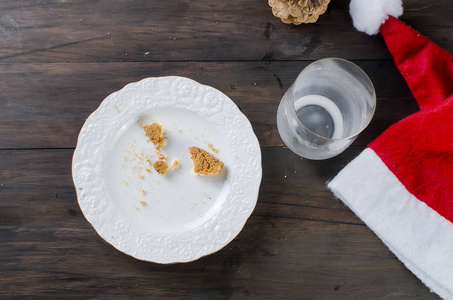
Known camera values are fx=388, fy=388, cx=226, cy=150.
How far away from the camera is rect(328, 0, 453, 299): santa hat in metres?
0.79

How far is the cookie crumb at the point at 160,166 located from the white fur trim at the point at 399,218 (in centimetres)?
35

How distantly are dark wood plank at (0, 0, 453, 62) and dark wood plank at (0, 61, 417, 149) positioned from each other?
0.02 metres

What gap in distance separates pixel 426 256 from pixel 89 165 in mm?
712

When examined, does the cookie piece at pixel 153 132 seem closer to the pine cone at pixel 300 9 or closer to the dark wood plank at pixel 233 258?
the dark wood plank at pixel 233 258

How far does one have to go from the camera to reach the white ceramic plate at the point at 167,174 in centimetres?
78

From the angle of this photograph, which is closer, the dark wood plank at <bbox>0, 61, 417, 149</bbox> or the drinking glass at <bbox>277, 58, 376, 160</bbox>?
the drinking glass at <bbox>277, 58, 376, 160</bbox>


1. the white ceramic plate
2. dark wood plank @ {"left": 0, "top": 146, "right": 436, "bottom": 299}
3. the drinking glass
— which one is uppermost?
the drinking glass

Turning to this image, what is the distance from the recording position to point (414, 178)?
2.62ft

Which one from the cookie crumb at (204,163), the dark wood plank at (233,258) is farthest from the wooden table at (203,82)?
the cookie crumb at (204,163)

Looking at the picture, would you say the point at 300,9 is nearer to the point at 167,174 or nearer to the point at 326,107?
the point at 326,107

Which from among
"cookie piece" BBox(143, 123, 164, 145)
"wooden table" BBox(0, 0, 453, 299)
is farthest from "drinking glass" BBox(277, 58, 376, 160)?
"cookie piece" BBox(143, 123, 164, 145)

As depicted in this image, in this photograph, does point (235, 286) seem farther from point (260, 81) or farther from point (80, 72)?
point (80, 72)

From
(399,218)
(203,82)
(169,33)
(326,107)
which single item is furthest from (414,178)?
(169,33)

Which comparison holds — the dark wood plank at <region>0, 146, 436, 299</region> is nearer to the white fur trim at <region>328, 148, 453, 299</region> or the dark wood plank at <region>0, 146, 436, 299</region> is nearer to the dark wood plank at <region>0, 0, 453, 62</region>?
the white fur trim at <region>328, 148, 453, 299</region>
